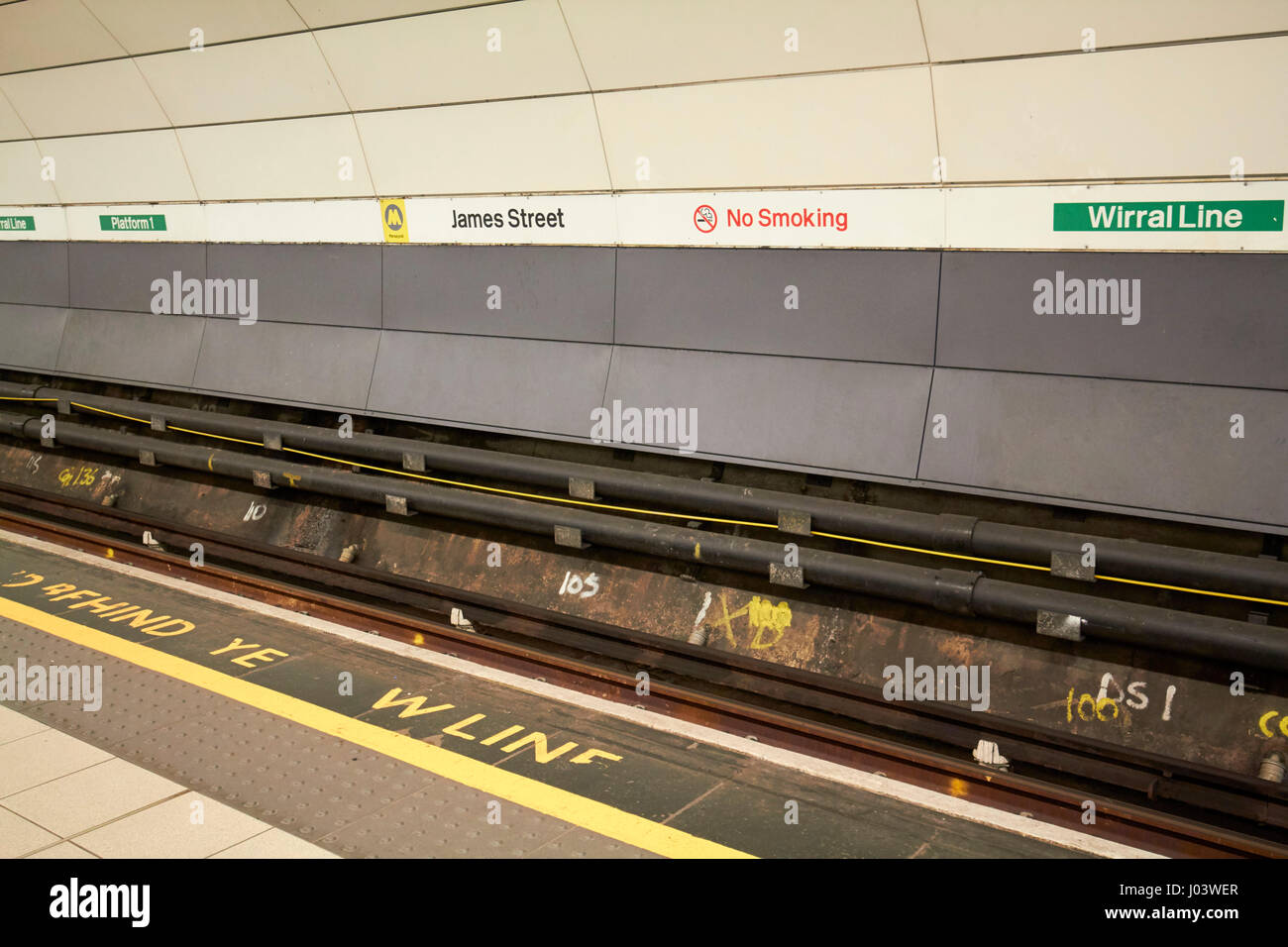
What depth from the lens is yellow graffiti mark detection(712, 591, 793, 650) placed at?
5715 mm

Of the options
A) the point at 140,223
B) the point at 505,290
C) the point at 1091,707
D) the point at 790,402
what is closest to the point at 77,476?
the point at 140,223

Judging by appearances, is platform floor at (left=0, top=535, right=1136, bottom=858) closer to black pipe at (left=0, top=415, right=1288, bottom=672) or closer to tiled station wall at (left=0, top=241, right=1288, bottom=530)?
black pipe at (left=0, top=415, right=1288, bottom=672)

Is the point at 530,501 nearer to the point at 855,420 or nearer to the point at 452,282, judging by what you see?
the point at 452,282

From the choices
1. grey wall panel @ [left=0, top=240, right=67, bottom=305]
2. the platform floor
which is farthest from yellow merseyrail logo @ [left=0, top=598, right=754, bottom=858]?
grey wall panel @ [left=0, top=240, right=67, bottom=305]

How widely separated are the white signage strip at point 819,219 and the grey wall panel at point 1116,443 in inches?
25.7

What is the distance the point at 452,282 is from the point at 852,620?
3385 millimetres

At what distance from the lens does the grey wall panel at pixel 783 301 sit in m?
5.32

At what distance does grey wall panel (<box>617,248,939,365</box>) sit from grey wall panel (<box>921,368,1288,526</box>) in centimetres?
35

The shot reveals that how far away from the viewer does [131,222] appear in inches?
347

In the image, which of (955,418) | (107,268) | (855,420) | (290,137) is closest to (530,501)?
(855,420)

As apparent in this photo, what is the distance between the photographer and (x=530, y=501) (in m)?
6.56

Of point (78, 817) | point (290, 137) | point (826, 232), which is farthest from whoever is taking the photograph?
point (290, 137)

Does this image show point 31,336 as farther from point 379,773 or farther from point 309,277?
point 379,773

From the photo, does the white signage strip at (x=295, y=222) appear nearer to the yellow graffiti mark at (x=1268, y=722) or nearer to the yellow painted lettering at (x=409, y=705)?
the yellow painted lettering at (x=409, y=705)
